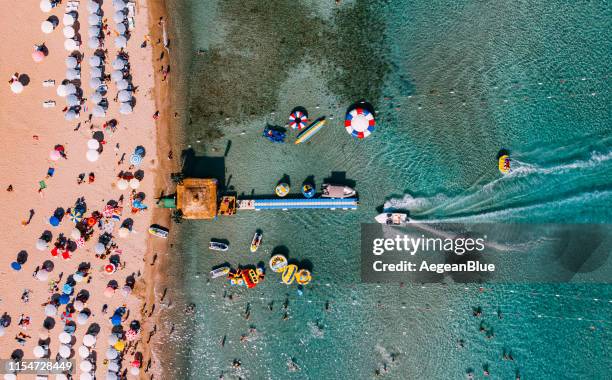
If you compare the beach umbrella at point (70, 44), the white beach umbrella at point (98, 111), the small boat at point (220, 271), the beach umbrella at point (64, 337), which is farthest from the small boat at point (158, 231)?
the beach umbrella at point (70, 44)

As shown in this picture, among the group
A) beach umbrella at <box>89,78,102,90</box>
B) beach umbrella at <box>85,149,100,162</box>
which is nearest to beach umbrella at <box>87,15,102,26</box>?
beach umbrella at <box>89,78,102,90</box>

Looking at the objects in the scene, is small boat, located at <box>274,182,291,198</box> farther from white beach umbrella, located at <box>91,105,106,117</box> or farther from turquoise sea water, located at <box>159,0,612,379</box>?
white beach umbrella, located at <box>91,105,106,117</box>

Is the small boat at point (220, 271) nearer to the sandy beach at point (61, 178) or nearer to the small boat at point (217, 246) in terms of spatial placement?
the small boat at point (217, 246)

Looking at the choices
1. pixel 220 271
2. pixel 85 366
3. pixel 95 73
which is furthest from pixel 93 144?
pixel 85 366

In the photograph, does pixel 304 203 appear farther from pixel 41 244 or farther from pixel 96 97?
pixel 41 244

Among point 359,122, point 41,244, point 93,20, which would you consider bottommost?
point 41,244

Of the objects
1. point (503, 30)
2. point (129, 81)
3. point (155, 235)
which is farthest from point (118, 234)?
point (503, 30)
